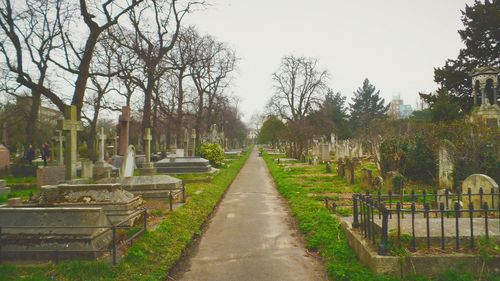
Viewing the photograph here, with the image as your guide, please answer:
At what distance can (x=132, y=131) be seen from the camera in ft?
162

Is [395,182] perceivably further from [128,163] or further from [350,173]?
[128,163]

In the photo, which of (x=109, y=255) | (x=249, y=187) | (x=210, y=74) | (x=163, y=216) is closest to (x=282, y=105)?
(x=210, y=74)

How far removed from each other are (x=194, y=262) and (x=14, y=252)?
113 inches

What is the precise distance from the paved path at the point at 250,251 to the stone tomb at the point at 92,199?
190cm

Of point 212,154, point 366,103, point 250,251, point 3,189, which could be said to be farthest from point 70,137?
point 366,103

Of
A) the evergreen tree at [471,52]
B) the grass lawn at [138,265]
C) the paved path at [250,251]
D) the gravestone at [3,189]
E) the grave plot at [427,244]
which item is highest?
the evergreen tree at [471,52]

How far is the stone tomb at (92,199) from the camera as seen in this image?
805 cm

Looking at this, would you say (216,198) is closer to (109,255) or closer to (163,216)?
(163,216)

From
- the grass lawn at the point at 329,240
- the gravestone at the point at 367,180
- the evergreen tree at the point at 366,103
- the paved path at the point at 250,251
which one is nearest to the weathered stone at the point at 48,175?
the paved path at the point at 250,251

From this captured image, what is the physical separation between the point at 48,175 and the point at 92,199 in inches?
431

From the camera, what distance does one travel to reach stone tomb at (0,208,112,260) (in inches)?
235

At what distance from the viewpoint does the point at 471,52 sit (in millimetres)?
29953

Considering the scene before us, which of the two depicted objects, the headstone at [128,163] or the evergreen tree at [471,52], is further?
the evergreen tree at [471,52]

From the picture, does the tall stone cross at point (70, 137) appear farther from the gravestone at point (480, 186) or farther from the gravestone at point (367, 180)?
the gravestone at point (367, 180)
